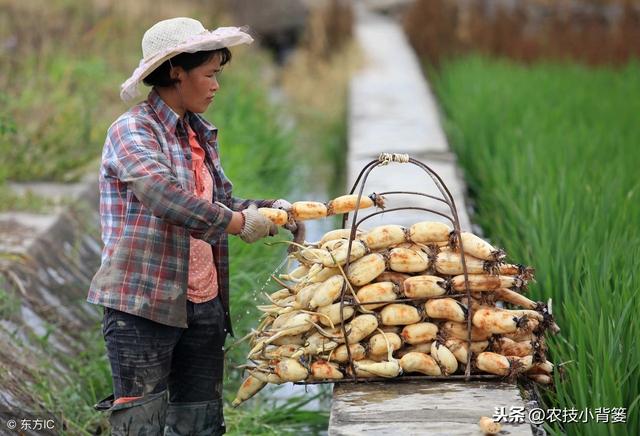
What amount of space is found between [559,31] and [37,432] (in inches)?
415

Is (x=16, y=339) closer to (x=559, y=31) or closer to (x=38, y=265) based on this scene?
(x=38, y=265)

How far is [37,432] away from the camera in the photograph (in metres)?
3.55

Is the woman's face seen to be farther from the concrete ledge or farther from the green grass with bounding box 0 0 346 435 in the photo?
the concrete ledge

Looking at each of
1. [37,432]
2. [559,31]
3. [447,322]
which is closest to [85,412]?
[37,432]

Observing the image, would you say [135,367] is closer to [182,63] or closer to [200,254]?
[200,254]

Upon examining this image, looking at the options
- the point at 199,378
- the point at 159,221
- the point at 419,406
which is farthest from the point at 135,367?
the point at 419,406

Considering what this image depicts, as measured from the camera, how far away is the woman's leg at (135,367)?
302 centimetres

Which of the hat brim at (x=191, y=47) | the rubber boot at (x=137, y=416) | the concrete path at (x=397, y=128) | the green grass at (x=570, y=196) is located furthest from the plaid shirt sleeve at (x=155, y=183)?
the concrete path at (x=397, y=128)

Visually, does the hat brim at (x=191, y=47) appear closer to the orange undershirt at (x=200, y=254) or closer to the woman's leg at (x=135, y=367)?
the orange undershirt at (x=200, y=254)

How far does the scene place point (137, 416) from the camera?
3.05m

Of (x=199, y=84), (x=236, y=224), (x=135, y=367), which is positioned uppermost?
(x=199, y=84)

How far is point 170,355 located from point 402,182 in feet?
8.61

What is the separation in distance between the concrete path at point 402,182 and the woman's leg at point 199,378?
38cm

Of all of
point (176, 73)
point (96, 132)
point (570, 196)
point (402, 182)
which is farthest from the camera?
point (96, 132)
